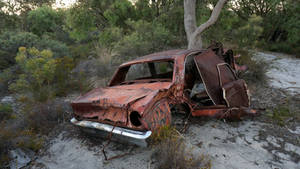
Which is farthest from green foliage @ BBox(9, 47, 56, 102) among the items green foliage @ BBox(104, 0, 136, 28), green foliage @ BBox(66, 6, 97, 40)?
green foliage @ BBox(104, 0, 136, 28)

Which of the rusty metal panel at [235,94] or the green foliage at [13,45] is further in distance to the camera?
the green foliage at [13,45]

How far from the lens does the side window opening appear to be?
146 inches

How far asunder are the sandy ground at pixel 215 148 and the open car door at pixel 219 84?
50 centimetres

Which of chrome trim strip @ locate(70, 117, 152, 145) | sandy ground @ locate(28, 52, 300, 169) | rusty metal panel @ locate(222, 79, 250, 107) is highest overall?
rusty metal panel @ locate(222, 79, 250, 107)

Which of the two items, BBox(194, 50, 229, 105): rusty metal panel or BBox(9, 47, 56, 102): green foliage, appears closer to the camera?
BBox(194, 50, 229, 105): rusty metal panel

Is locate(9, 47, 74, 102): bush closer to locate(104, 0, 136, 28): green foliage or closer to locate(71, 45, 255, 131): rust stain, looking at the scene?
locate(71, 45, 255, 131): rust stain

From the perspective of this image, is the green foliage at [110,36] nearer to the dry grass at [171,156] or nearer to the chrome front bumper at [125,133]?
the chrome front bumper at [125,133]

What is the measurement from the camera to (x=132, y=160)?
2.46 meters

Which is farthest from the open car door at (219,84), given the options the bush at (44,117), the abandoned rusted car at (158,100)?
the bush at (44,117)

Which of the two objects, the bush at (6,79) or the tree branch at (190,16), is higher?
the tree branch at (190,16)

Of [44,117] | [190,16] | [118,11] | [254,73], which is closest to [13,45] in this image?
[118,11]

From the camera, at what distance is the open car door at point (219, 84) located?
9.60 ft

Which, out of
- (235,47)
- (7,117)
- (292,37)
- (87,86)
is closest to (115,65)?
(87,86)

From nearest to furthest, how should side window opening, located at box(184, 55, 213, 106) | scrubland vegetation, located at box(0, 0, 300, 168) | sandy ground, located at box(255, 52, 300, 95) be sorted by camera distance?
side window opening, located at box(184, 55, 213, 106) → scrubland vegetation, located at box(0, 0, 300, 168) → sandy ground, located at box(255, 52, 300, 95)
